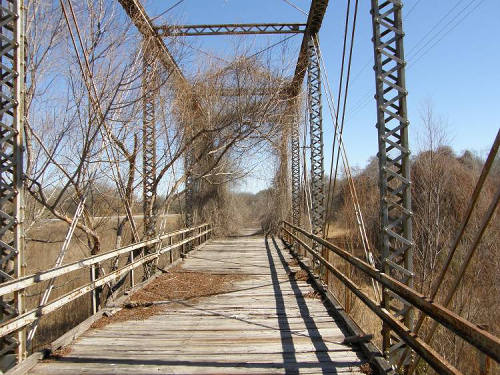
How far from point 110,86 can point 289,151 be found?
39.2 feet

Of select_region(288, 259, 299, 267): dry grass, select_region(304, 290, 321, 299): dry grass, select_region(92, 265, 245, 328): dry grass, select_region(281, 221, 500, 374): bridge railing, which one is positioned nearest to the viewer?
select_region(281, 221, 500, 374): bridge railing

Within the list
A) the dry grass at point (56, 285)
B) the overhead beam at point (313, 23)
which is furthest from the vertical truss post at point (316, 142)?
the dry grass at point (56, 285)

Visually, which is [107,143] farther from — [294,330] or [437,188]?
[437,188]

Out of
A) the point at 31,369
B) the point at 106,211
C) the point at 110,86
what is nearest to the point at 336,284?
the point at 106,211

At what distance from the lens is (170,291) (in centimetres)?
794

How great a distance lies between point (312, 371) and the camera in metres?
3.91

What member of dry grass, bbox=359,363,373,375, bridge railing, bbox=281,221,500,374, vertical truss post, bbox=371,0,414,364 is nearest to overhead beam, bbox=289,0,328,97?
vertical truss post, bbox=371,0,414,364

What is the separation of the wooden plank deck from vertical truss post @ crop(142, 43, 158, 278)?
170 inches

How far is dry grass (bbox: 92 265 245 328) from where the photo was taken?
6153 mm

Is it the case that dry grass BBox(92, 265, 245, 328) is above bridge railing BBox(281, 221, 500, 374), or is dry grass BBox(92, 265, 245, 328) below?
below

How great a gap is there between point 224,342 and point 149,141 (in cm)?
689

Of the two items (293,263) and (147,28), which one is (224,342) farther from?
(147,28)

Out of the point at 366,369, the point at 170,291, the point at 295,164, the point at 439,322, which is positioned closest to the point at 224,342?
the point at 366,369

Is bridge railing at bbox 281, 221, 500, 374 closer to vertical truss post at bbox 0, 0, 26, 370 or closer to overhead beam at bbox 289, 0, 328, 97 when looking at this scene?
vertical truss post at bbox 0, 0, 26, 370
